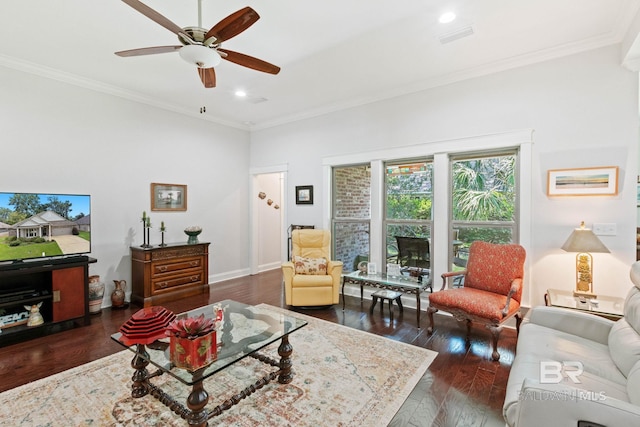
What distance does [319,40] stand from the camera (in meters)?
3.03

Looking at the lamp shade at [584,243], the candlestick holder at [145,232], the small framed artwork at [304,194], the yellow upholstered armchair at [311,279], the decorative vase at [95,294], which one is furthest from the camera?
the small framed artwork at [304,194]

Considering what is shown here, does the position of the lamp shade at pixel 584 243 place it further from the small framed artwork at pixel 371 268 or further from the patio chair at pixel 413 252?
the small framed artwork at pixel 371 268

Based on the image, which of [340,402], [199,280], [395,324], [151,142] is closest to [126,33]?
[151,142]

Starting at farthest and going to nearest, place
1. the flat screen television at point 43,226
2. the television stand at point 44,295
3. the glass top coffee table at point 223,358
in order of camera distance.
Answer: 1. the flat screen television at point 43,226
2. the television stand at point 44,295
3. the glass top coffee table at point 223,358

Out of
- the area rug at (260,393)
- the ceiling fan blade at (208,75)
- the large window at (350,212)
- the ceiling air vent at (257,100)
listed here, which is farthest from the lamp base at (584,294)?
the ceiling air vent at (257,100)

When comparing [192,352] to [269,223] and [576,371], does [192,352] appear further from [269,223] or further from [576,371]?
[269,223]

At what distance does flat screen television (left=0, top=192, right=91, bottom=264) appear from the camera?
10.7 ft

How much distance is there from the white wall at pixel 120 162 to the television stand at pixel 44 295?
2.23 feet

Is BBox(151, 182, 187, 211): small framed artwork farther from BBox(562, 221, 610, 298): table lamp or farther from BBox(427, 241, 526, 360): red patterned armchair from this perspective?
BBox(562, 221, 610, 298): table lamp

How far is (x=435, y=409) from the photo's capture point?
6.73 ft

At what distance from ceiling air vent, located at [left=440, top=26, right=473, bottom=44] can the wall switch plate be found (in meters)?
2.31

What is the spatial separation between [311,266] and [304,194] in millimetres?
1576

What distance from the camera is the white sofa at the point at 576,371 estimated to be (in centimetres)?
118

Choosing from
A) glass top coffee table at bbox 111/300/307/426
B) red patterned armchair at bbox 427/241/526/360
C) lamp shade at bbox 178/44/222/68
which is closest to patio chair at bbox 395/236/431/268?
red patterned armchair at bbox 427/241/526/360
